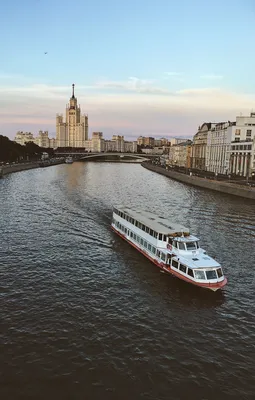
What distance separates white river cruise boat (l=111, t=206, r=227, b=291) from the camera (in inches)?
929

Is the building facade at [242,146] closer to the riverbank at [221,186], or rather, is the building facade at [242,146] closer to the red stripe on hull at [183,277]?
the riverbank at [221,186]

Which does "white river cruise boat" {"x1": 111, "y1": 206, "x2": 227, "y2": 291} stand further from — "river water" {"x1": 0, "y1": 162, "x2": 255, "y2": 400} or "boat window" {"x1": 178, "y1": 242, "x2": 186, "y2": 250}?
"river water" {"x1": 0, "y1": 162, "x2": 255, "y2": 400}

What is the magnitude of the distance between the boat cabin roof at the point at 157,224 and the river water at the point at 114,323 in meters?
2.75

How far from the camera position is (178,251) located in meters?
26.0

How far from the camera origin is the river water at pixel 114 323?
49.8 feet

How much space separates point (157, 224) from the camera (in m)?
30.7

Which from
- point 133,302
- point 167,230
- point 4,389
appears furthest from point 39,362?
point 167,230

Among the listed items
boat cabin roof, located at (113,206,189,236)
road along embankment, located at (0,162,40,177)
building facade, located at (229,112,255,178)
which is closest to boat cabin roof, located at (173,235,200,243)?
boat cabin roof, located at (113,206,189,236)

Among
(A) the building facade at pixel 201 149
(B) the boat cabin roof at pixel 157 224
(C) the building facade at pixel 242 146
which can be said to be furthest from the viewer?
(A) the building facade at pixel 201 149

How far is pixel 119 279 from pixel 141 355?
8733mm

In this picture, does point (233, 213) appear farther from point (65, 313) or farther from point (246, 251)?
point (65, 313)

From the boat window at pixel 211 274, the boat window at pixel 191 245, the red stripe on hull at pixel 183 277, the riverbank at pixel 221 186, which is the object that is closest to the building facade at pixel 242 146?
the riverbank at pixel 221 186

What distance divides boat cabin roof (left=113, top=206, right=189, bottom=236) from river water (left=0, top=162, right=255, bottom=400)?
2.75 metres

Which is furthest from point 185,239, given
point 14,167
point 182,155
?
point 182,155
